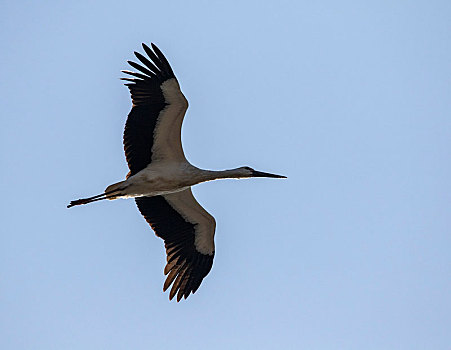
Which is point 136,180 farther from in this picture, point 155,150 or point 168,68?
point 168,68

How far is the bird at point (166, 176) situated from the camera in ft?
61.9

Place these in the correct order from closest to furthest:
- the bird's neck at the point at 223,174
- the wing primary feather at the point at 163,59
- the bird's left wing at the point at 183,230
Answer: the wing primary feather at the point at 163,59
the bird's neck at the point at 223,174
the bird's left wing at the point at 183,230

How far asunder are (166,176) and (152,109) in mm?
1251

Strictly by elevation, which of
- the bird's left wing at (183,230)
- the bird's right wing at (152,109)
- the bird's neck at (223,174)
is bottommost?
the bird's left wing at (183,230)

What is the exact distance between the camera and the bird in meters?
18.9

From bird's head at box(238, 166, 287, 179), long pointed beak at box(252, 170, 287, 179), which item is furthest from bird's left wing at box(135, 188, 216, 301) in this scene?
long pointed beak at box(252, 170, 287, 179)

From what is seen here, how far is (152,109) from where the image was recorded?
18.9 meters

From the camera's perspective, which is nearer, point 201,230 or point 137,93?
point 137,93

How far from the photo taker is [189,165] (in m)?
19.3

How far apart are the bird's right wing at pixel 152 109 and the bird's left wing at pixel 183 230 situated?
1.13 metres

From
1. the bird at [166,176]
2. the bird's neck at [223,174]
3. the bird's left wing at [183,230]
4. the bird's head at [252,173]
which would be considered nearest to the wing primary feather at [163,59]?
the bird at [166,176]

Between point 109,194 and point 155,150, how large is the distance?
1211 mm

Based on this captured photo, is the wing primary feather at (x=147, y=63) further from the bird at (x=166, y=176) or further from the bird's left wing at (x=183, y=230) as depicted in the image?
the bird's left wing at (x=183, y=230)

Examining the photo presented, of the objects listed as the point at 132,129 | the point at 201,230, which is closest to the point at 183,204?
the point at 201,230
